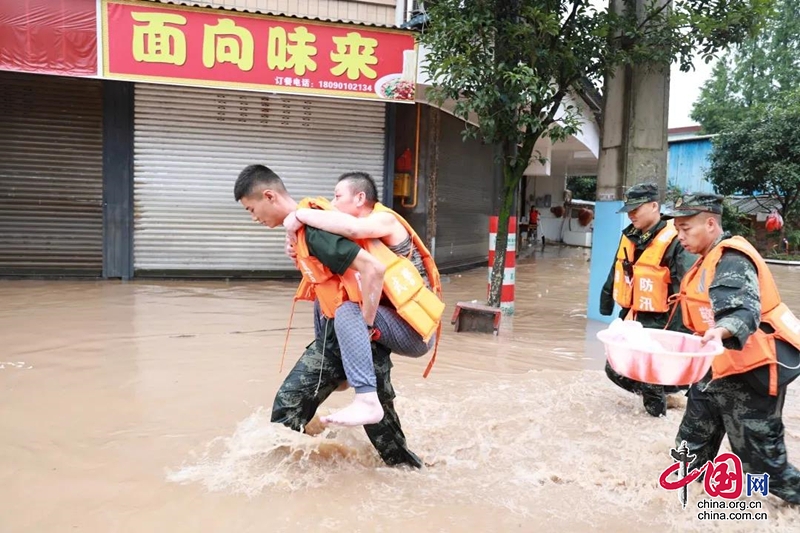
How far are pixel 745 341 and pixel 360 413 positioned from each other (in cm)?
165

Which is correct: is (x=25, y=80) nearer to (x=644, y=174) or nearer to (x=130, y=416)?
(x=130, y=416)

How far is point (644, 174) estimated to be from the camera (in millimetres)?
8016

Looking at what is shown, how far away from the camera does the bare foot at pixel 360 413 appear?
2928 mm

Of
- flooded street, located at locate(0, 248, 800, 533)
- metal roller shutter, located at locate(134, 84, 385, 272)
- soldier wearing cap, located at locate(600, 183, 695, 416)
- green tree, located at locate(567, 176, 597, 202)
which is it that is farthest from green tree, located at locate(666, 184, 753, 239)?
soldier wearing cap, located at locate(600, 183, 695, 416)

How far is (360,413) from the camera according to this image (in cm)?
298

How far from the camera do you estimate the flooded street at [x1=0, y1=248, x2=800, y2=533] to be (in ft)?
10.2

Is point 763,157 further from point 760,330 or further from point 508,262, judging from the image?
point 760,330

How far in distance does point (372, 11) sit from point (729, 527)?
9.51 m

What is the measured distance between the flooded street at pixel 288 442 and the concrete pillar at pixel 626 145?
154cm

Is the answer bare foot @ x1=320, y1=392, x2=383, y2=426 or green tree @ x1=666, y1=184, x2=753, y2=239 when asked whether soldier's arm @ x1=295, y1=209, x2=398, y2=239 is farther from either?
green tree @ x1=666, y1=184, x2=753, y2=239

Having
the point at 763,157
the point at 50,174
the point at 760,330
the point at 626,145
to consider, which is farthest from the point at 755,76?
the point at 760,330

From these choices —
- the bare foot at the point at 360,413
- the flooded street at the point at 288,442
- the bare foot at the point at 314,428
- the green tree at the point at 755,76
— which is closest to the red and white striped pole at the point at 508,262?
the flooded street at the point at 288,442

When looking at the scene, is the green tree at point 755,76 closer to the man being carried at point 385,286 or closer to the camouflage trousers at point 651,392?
the camouflage trousers at point 651,392

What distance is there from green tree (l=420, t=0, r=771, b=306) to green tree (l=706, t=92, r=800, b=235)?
14.3 meters
